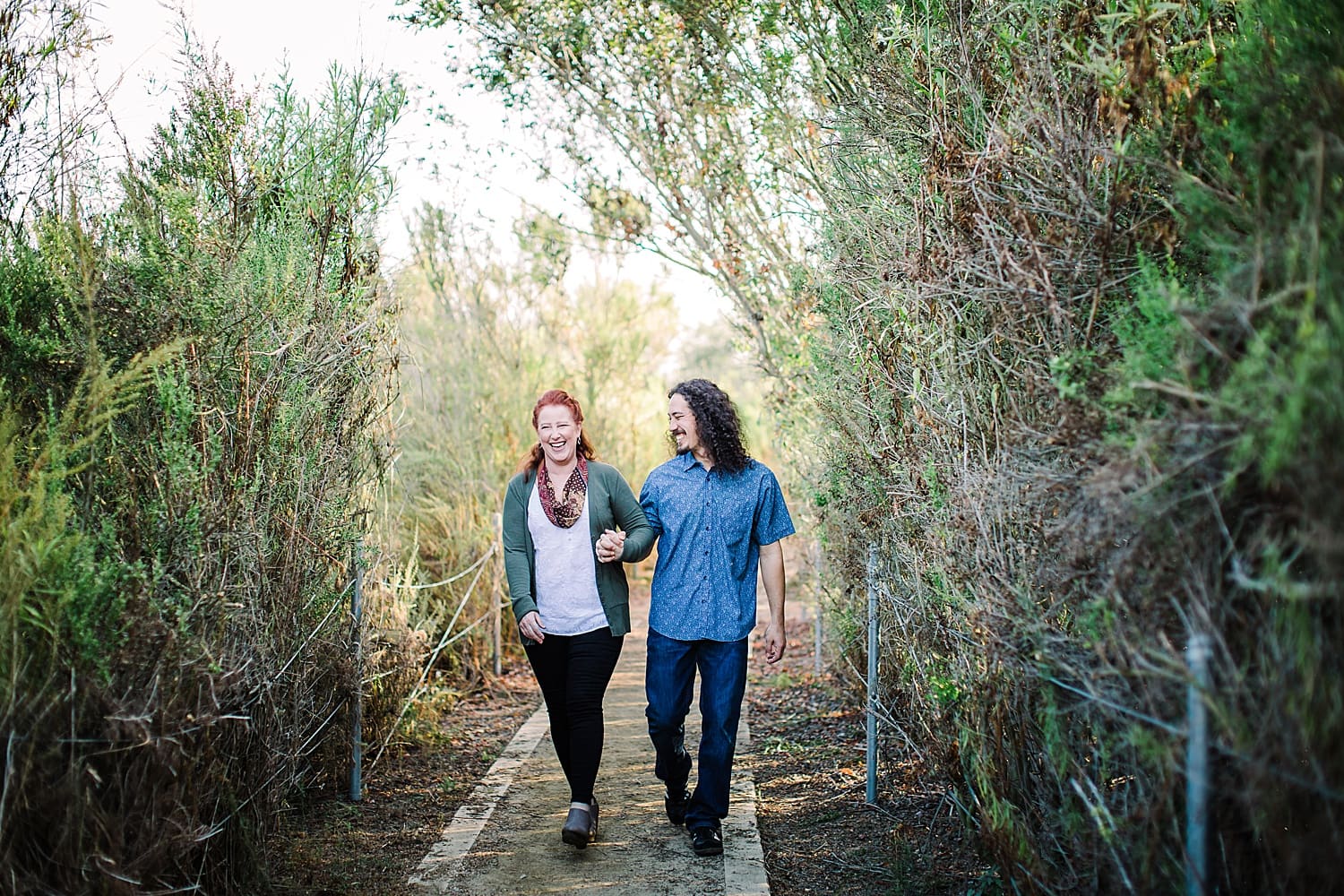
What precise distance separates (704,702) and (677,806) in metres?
0.62

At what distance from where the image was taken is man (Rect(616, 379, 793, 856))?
435 centimetres

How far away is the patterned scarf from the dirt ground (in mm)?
1474

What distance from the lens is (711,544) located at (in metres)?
4.42

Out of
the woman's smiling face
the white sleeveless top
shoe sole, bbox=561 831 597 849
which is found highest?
the woman's smiling face

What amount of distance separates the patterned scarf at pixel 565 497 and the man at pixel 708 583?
1.00 feet

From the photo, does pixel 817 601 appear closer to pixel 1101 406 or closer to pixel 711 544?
pixel 711 544

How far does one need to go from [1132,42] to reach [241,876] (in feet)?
12.5

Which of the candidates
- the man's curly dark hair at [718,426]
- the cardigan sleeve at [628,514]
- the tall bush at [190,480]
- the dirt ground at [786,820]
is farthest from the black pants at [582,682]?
the tall bush at [190,480]

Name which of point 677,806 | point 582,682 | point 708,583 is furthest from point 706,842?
point 708,583

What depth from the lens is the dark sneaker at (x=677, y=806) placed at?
470 centimetres

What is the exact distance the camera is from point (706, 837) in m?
4.32

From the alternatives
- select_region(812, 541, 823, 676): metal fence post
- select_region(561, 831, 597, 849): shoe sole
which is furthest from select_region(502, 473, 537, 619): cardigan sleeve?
select_region(812, 541, 823, 676): metal fence post

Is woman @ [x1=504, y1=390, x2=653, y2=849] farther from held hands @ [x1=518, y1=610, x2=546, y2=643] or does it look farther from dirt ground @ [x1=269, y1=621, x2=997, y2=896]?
dirt ground @ [x1=269, y1=621, x2=997, y2=896]

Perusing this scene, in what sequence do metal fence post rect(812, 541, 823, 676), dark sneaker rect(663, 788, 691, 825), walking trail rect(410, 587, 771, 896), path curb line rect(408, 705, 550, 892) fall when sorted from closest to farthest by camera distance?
walking trail rect(410, 587, 771, 896), path curb line rect(408, 705, 550, 892), dark sneaker rect(663, 788, 691, 825), metal fence post rect(812, 541, 823, 676)
